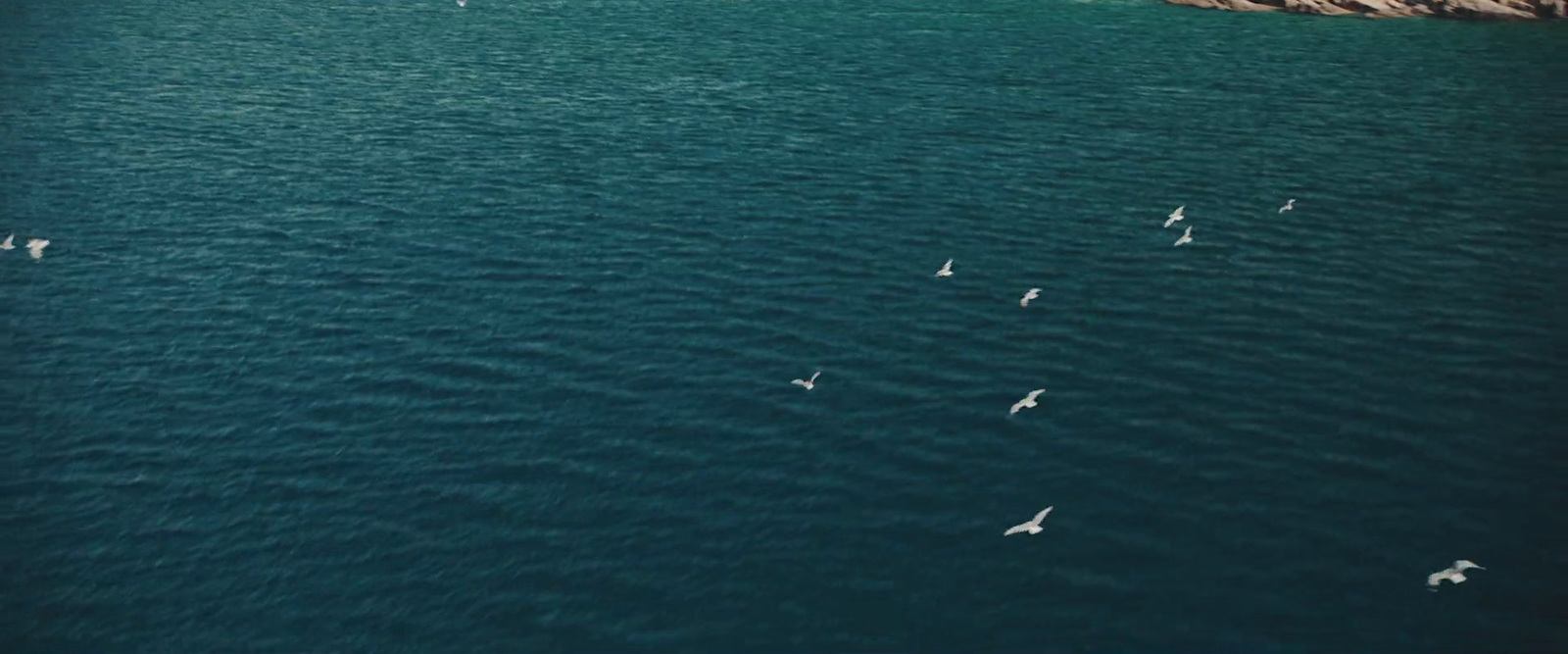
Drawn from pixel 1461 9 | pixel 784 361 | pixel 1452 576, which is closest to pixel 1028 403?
pixel 784 361

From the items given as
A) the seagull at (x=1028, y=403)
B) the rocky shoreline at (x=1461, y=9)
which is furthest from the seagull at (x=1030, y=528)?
the rocky shoreline at (x=1461, y=9)

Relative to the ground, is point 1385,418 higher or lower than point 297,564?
higher

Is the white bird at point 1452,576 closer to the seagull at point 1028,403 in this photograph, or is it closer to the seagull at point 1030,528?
the seagull at point 1030,528

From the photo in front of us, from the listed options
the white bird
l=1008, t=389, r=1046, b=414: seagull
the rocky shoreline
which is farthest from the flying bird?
the rocky shoreline

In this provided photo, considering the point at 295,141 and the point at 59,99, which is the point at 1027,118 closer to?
the point at 295,141

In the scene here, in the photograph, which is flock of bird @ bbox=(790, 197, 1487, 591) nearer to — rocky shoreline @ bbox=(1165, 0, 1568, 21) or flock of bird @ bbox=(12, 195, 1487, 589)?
flock of bird @ bbox=(12, 195, 1487, 589)

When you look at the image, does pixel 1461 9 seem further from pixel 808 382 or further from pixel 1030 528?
pixel 1030 528

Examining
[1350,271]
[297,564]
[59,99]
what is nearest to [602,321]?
[297,564]
